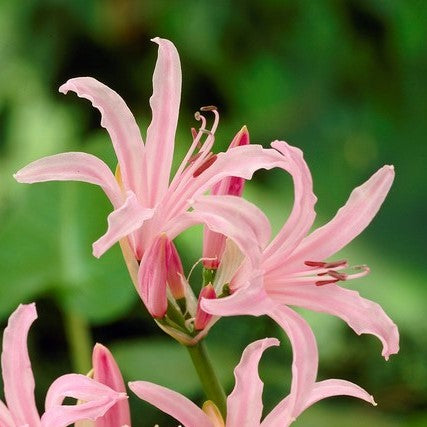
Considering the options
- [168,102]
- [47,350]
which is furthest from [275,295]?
[47,350]

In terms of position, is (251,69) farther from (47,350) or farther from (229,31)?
(47,350)

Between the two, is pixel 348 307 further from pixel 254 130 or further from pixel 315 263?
pixel 254 130

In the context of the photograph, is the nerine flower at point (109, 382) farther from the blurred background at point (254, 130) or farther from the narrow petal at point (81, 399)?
the blurred background at point (254, 130)

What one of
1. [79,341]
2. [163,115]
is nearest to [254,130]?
[79,341]

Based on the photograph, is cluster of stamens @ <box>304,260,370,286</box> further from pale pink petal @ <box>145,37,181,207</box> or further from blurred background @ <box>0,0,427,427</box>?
blurred background @ <box>0,0,427,427</box>

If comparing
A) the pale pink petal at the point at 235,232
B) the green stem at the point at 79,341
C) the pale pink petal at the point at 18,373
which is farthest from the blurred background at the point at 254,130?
the pale pink petal at the point at 235,232

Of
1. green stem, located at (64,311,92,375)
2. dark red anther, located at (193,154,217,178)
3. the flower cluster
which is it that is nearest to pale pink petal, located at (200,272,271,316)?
the flower cluster

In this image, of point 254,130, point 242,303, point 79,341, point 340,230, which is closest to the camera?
point 242,303
